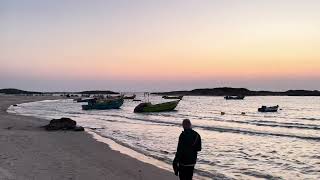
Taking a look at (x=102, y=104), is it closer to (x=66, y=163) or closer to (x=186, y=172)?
(x=66, y=163)

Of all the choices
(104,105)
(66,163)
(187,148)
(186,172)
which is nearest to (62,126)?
(66,163)

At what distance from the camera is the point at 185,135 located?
29.3ft

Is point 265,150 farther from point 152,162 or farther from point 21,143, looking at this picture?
point 21,143

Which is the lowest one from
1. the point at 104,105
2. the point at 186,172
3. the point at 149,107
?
the point at 186,172

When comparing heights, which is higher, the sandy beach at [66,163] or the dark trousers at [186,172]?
the dark trousers at [186,172]

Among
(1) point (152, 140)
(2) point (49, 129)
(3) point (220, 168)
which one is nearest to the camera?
(3) point (220, 168)

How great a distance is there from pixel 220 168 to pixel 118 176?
4.50 meters

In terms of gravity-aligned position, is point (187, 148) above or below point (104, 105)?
above

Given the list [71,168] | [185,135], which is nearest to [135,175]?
[71,168]

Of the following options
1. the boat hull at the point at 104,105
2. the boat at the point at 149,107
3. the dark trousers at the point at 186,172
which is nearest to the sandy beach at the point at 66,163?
the dark trousers at the point at 186,172

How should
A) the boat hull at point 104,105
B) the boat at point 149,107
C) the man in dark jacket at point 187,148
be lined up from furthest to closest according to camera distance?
the boat hull at point 104,105 → the boat at point 149,107 → the man in dark jacket at point 187,148

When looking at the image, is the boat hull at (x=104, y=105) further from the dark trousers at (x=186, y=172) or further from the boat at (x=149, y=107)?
the dark trousers at (x=186, y=172)

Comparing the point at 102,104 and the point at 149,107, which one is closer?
the point at 149,107

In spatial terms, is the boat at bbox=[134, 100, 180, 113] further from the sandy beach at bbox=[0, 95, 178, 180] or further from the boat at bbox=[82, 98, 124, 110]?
the sandy beach at bbox=[0, 95, 178, 180]
